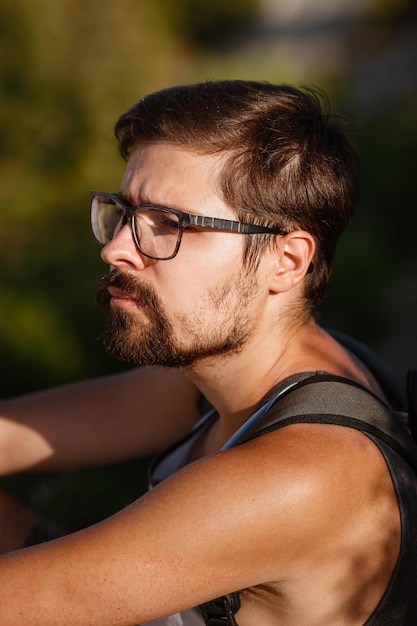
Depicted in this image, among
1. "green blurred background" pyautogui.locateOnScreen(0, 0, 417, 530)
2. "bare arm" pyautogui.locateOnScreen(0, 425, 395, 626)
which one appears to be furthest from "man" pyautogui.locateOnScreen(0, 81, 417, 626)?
"green blurred background" pyautogui.locateOnScreen(0, 0, 417, 530)

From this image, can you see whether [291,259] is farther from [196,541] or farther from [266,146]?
[196,541]

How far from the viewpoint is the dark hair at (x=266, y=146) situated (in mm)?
2500

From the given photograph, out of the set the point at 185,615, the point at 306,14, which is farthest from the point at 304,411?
the point at 306,14

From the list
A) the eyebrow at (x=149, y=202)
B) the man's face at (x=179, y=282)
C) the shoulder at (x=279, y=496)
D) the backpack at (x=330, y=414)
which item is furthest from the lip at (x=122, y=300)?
the shoulder at (x=279, y=496)

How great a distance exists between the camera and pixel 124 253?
2.53m

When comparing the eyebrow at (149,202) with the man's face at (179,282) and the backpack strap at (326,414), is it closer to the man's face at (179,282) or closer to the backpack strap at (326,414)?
the man's face at (179,282)

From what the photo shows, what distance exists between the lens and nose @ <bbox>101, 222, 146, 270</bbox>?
2535 mm

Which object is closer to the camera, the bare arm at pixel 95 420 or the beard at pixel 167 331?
the beard at pixel 167 331

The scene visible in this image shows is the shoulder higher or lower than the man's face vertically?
lower

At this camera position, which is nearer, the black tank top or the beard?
the black tank top

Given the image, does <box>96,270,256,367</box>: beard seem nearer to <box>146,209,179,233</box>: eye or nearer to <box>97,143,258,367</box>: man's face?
<box>97,143,258,367</box>: man's face

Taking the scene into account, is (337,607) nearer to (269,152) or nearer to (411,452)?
(411,452)

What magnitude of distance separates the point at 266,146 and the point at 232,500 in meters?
1.11

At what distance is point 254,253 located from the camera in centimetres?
252
